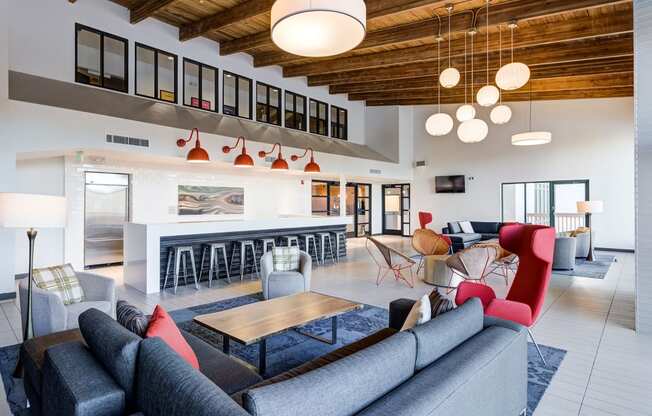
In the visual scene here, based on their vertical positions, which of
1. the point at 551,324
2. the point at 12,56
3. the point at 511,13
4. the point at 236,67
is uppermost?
the point at 236,67

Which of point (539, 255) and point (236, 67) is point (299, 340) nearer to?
point (539, 255)

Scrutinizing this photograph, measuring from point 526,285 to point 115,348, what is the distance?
3.20 meters

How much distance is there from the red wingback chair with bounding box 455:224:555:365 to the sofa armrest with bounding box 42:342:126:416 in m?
2.41

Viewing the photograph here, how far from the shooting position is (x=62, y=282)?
358 cm

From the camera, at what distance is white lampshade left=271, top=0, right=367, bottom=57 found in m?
2.00

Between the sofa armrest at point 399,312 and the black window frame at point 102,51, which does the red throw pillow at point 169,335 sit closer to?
the sofa armrest at point 399,312

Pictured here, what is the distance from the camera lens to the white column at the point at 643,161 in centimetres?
388

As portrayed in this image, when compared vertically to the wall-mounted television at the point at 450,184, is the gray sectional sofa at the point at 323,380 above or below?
below

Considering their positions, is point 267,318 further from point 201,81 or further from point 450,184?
point 450,184

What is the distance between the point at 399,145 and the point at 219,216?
6829mm

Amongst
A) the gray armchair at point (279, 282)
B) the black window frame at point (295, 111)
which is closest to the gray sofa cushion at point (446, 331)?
the gray armchair at point (279, 282)

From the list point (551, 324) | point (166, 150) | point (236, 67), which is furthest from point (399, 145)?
point (551, 324)

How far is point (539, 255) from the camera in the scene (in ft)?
10.3

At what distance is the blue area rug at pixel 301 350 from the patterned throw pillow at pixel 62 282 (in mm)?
603
